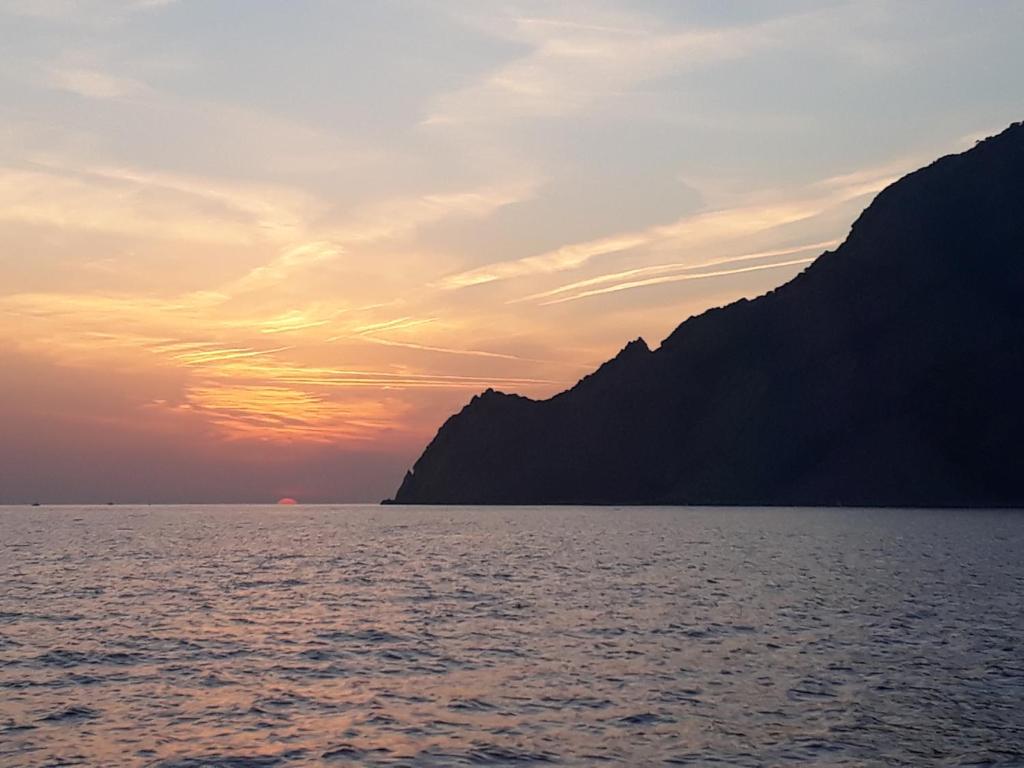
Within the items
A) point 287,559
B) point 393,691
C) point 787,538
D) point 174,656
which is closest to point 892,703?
point 393,691

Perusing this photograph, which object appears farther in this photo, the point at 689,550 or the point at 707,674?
the point at 689,550

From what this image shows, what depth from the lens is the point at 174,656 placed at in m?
42.4

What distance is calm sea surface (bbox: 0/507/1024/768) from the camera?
27609 mm

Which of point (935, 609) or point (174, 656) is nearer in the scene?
point (174, 656)

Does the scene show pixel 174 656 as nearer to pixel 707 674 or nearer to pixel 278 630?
pixel 278 630

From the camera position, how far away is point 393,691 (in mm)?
34938

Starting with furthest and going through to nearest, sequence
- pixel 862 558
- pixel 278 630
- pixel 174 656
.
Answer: pixel 862 558
pixel 278 630
pixel 174 656

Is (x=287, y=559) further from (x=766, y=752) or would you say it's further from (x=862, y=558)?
(x=766, y=752)

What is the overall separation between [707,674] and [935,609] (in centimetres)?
2595

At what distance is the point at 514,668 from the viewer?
39000mm

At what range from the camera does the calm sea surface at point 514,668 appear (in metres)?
27.6

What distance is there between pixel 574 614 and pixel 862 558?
57.7 meters

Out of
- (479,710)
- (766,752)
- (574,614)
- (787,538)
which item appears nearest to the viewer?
(766,752)

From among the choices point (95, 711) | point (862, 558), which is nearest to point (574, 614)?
point (95, 711)
